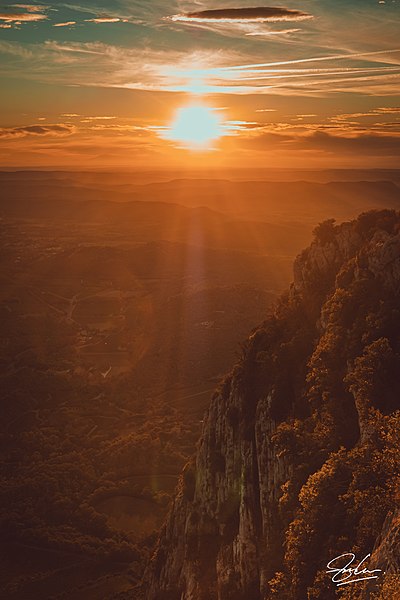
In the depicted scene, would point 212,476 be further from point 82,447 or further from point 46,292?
point 46,292
